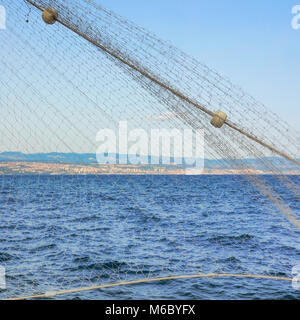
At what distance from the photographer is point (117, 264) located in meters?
19.1

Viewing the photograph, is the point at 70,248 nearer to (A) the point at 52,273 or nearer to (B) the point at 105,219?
(A) the point at 52,273

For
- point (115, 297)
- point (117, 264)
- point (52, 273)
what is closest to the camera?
point (115, 297)

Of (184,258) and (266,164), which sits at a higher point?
(266,164)

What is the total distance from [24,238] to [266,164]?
2239cm

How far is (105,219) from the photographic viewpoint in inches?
1444

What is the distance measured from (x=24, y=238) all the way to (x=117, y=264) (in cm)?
942

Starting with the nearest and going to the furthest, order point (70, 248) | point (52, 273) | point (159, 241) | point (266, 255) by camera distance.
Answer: point (52, 273) < point (266, 255) < point (70, 248) < point (159, 241)

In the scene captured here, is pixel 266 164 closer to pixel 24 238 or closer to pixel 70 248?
pixel 70 248

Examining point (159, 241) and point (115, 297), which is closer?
point (115, 297)

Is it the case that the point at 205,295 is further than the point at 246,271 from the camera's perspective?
No

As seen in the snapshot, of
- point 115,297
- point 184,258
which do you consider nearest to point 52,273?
point 115,297
